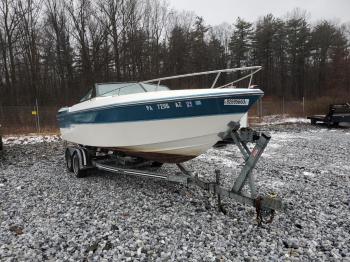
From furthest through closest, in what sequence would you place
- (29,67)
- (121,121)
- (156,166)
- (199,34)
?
(199,34)
(29,67)
(156,166)
(121,121)

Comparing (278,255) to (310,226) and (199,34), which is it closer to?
(310,226)

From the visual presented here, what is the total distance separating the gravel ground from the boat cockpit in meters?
1.72

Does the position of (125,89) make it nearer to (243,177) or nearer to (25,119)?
(243,177)

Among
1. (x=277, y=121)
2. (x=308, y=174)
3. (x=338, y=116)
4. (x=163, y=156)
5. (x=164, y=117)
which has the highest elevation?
(x=164, y=117)

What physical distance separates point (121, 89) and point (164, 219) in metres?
2.77

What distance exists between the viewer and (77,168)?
632 cm

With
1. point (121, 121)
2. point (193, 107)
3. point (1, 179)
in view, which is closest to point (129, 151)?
point (121, 121)

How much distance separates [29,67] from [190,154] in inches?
959

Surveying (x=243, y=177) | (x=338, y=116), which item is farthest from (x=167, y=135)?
(x=338, y=116)

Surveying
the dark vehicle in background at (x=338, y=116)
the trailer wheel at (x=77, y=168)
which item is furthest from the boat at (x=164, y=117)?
the dark vehicle in background at (x=338, y=116)

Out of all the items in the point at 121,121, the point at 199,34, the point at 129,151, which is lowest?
the point at 129,151

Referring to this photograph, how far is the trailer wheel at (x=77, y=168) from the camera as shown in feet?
20.5

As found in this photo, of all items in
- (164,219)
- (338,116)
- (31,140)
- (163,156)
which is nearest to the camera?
(164,219)

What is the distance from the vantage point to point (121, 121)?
511 centimetres
